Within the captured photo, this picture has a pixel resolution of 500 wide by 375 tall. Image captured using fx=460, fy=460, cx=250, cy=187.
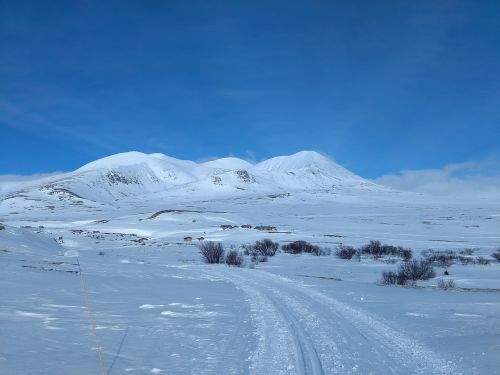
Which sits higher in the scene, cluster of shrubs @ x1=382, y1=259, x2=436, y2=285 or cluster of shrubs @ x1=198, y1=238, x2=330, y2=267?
cluster of shrubs @ x1=198, y1=238, x2=330, y2=267

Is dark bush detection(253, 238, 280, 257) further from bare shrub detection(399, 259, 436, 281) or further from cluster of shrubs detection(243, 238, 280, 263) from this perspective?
bare shrub detection(399, 259, 436, 281)

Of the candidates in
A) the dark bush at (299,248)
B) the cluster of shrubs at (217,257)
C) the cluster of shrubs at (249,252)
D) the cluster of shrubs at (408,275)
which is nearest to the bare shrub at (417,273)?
the cluster of shrubs at (408,275)

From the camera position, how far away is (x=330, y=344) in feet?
22.4

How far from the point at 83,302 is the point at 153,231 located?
175 ft

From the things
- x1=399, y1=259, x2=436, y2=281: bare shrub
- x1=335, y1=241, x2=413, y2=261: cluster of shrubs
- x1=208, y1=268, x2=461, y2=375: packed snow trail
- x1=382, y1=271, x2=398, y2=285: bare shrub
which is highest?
x1=335, y1=241, x2=413, y2=261: cluster of shrubs

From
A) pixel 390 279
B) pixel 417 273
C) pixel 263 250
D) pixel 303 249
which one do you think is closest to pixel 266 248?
pixel 263 250

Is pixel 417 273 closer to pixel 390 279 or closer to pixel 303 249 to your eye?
pixel 390 279

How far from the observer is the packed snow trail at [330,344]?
574 centimetres

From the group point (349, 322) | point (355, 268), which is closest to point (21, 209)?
point (355, 268)

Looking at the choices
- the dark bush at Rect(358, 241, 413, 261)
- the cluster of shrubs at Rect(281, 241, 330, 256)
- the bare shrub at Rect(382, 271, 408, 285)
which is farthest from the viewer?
the cluster of shrubs at Rect(281, 241, 330, 256)

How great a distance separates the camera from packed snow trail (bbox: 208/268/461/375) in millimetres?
5738

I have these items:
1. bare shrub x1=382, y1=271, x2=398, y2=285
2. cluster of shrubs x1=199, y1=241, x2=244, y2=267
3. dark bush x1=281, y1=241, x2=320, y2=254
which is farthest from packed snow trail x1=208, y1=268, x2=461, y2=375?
dark bush x1=281, y1=241, x2=320, y2=254

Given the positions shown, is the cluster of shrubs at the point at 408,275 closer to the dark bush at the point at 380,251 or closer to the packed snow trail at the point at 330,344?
the packed snow trail at the point at 330,344

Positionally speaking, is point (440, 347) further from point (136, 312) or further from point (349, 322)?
point (136, 312)
